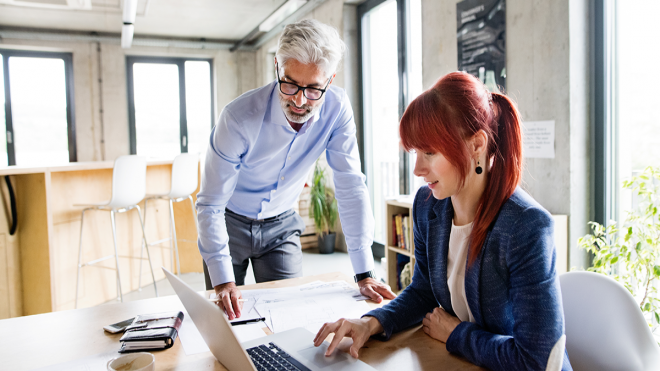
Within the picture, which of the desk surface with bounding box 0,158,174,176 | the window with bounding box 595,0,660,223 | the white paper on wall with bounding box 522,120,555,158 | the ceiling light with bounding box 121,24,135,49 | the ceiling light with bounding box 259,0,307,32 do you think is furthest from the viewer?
the ceiling light with bounding box 121,24,135,49

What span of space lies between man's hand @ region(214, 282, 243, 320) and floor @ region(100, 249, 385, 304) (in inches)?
110

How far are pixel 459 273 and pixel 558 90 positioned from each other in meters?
1.94

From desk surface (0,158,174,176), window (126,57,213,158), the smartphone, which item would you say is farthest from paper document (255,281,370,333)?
window (126,57,213,158)

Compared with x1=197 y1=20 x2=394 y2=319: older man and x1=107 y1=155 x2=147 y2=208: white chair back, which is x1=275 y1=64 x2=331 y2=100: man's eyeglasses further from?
x1=107 y1=155 x2=147 y2=208: white chair back

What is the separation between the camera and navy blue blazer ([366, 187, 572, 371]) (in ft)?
3.02

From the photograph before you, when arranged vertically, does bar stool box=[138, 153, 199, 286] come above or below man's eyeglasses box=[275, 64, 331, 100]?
below

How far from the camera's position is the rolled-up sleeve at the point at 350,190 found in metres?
1.70

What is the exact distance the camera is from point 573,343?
1142mm

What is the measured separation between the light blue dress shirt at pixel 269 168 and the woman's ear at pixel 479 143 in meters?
0.66

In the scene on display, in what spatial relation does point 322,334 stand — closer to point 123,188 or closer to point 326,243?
point 123,188

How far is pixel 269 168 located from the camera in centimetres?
→ 181

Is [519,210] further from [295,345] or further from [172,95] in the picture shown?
[172,95]

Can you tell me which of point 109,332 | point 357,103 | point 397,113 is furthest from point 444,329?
point 357,103

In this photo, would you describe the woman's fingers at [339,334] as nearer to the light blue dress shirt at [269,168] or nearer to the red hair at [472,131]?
the red hair at [472,131]
